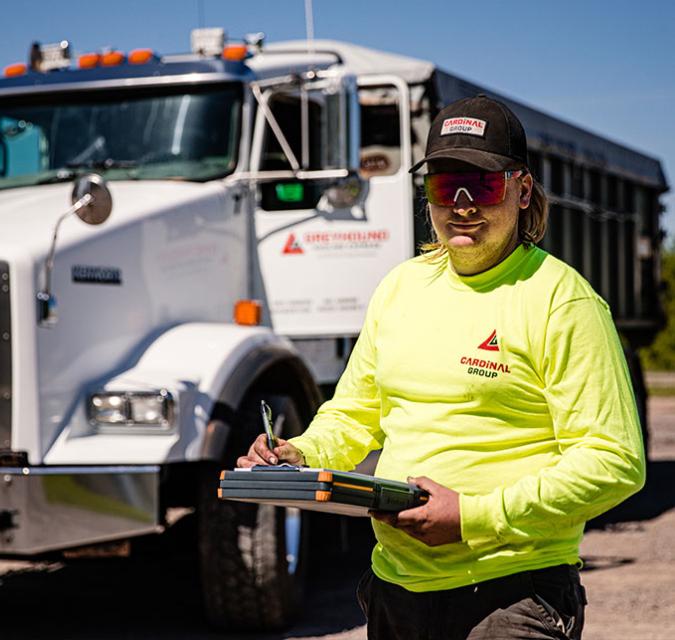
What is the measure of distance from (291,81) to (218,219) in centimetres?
86

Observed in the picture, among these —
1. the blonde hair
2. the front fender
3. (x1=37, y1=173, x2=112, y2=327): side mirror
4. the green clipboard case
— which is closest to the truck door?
the front fender

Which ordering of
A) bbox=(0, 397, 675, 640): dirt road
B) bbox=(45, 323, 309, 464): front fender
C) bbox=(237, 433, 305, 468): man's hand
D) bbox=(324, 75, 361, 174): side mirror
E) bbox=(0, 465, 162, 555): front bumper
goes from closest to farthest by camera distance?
1. bbox=(237, 433, 305, 468): man's hand
2. bbox=(0, 465, 162, 555): front bumper
3. bbox=(45, 323, 309, 464): front fender
4. bbox=(0, 397, 675, 640): dirt road
5. bbox=(324, 75, 361, 174): side mirror

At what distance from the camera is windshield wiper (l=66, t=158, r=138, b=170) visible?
7.03 m

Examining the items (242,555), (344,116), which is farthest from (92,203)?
(242,555)

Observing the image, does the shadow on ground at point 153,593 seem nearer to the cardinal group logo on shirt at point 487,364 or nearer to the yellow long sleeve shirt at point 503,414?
the yellow long sleeve shirt at point 503,414

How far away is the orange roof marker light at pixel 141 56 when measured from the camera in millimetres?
7329

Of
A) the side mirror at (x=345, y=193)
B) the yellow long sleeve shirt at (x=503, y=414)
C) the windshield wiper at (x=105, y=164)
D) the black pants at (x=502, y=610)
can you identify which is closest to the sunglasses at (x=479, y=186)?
the yellow long sleeve shirt at (x=503, y=414)

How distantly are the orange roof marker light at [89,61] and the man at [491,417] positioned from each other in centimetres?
510

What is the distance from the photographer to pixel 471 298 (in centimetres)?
268

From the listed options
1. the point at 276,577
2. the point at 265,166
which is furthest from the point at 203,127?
the point at 276,577

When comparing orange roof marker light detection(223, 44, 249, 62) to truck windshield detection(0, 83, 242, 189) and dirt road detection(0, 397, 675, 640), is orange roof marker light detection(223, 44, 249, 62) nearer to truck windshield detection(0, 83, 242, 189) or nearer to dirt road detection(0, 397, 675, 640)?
truck windshield detection(0, 83, 242, 189)

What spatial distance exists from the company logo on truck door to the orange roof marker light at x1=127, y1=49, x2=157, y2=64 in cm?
136

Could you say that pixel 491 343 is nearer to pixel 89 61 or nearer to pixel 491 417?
pixel 491 417

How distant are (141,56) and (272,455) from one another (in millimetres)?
5110
